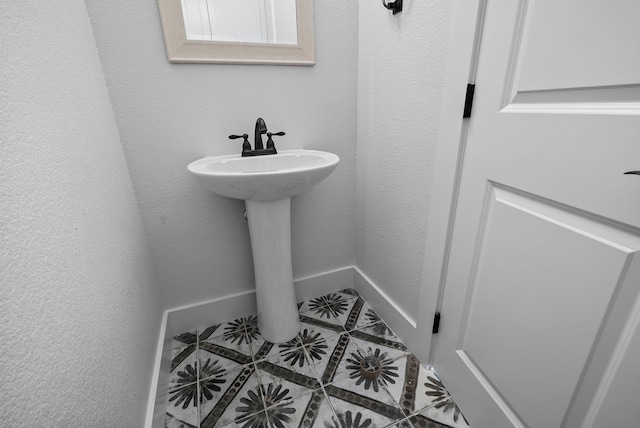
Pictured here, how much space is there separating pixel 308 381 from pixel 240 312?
525 mm

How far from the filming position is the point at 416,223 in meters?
1.10

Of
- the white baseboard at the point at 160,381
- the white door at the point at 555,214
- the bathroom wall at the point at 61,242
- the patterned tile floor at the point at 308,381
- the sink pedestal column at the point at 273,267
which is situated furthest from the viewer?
the sink pedestal column at the point at 273,267

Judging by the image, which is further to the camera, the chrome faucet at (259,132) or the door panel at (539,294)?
the chrome faucet at (259,132)

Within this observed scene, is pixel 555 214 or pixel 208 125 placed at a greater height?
pixel 208 125

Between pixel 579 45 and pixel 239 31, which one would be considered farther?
pixel 239 31

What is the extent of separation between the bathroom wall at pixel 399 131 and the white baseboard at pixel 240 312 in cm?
7

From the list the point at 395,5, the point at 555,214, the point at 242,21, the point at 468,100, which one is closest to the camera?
the point at 555,214

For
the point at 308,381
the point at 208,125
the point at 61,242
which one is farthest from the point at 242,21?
the point at 308,381

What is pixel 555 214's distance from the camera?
0.65 metres

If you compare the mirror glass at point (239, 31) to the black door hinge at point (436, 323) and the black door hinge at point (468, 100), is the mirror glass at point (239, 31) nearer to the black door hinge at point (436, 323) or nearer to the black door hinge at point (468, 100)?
the black door hinge at point (468, 100)

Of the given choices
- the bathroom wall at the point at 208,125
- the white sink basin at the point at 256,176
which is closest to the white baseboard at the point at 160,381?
the bathroom wall at the point at 208,125

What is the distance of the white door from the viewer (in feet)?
1.71

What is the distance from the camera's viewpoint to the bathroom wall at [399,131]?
93 centimetres

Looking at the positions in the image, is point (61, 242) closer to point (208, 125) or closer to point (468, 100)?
point (208, 125)
